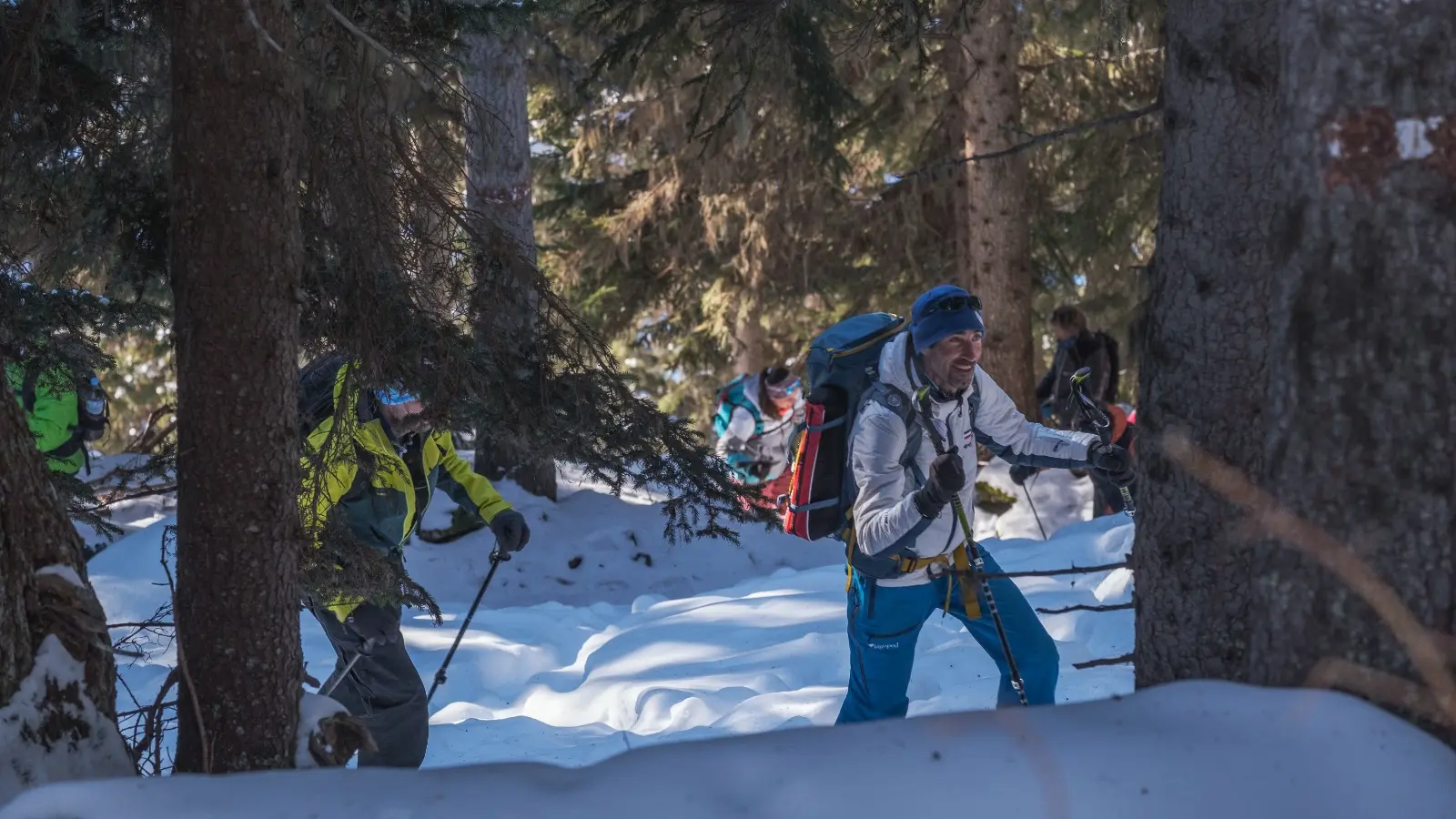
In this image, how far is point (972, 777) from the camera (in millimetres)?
2625

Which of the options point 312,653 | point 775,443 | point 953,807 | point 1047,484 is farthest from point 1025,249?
point 953,807

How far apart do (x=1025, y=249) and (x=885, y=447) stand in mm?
10178

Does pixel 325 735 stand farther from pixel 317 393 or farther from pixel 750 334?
pixel 750 334

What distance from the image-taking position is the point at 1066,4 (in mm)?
14156

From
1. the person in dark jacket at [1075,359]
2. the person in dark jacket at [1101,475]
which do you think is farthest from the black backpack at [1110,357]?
the person in dark jacket at [1101,475]

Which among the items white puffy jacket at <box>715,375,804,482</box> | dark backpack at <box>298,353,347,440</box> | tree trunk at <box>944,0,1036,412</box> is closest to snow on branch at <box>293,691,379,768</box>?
dark backpack at <box>298,353,347,440</box>

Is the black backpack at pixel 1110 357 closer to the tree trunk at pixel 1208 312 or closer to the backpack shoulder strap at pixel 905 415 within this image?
the backpack shoulder strap at pixel 905 415

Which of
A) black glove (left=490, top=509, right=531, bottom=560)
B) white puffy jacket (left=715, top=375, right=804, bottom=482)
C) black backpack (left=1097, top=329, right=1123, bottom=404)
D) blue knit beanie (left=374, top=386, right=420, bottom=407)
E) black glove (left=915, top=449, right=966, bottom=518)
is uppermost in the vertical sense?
black backpack (left=1097, top=329, right=1123, bottom=404)

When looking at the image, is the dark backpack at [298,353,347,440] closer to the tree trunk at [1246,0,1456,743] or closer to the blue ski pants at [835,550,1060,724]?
the blue ski pants at [835,550,1060,724]

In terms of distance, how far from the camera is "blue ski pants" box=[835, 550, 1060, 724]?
4785 millimetres

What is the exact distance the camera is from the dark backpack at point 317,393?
17.2ft

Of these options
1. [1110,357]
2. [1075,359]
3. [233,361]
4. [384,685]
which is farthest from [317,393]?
[1110,357]

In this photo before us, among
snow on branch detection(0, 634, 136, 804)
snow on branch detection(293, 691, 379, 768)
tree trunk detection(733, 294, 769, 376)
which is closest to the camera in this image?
snow on branch detection(0, 634, 136, 804)

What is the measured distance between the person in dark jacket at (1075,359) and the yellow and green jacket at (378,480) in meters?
6.52
